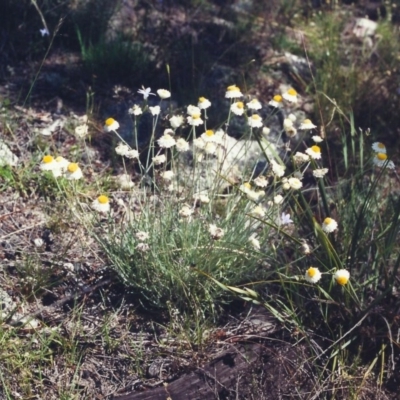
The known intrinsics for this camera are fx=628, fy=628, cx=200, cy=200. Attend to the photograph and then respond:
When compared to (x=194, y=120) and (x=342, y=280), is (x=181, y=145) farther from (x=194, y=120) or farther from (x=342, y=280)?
(x=342, y=280)

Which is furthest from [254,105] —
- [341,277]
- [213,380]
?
[213,380]

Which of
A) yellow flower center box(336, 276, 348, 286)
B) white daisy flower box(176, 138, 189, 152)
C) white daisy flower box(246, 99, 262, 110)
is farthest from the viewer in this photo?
white daisy flower box(246, 99, 262, 110)

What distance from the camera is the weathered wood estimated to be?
7.85 feet

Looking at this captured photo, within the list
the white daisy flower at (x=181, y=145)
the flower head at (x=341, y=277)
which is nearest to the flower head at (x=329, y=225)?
the flower head at (x=341, y=277)

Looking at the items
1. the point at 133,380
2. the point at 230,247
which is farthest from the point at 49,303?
the point at 230,247

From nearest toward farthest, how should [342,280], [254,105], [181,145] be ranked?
1. [342,280]
2. [181,145]
3. [254,105]

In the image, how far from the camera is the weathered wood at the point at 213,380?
2.39 metres

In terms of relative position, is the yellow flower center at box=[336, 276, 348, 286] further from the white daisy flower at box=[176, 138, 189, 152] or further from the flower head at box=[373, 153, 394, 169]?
the white daisy flower at box=[176, 138, 189, 152]

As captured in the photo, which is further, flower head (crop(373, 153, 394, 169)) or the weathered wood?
flower head (crop(373, 153, 394, 169))

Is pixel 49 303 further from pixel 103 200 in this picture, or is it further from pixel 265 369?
pixel 265 369

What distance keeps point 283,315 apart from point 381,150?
822 millimetres

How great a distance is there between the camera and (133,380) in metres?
2.46

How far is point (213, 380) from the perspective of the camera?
8.08ft

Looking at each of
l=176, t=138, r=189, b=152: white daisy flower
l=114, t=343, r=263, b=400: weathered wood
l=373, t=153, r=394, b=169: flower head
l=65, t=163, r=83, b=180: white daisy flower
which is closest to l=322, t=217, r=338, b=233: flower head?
l=373, t=153, r=394, b=169: flower head
